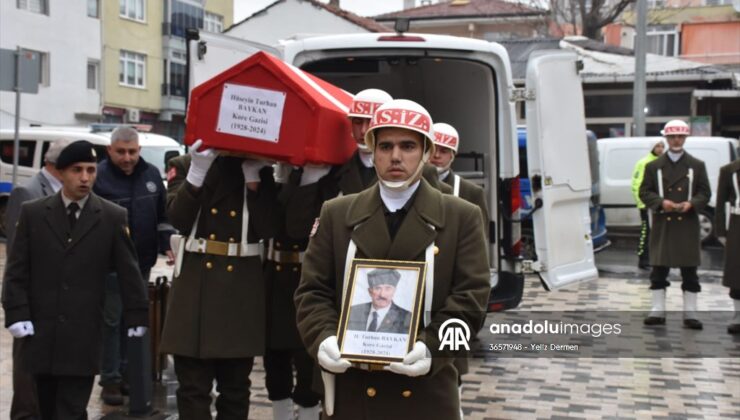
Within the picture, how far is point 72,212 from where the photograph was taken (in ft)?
18.3

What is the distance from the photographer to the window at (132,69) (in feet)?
139

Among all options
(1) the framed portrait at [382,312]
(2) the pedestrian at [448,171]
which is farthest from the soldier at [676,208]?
(1) the framed portrait at [382,312]

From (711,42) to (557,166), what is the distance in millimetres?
37668

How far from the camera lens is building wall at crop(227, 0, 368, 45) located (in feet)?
136

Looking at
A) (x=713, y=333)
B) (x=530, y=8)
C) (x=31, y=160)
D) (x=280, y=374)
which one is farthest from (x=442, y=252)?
(x=530, y=8)

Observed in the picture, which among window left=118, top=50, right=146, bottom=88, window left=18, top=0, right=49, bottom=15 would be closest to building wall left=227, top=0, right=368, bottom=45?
window left=118, top=50, right=146, bottom=88

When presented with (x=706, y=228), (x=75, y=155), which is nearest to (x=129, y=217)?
(x=75, y=155)

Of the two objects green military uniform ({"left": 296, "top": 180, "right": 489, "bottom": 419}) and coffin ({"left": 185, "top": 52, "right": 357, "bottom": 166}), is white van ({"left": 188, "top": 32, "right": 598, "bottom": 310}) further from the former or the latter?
green military uniform ({"left": 296, "top": 180, "right": 489, "bottom": 419})

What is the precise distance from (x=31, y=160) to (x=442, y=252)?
16844mm

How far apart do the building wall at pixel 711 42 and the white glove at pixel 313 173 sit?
39110 millimetres

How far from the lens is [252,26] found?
42.0 metres

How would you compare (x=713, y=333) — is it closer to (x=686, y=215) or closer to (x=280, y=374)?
(x=686, y=215)

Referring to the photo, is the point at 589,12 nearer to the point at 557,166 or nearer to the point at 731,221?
the point at 731,221

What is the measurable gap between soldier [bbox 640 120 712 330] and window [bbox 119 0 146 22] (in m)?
34.8
